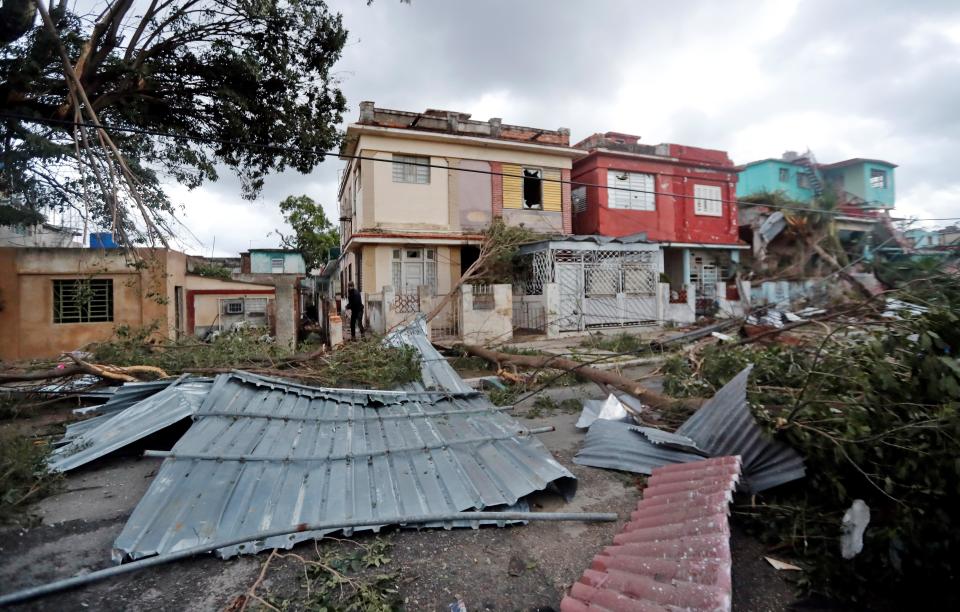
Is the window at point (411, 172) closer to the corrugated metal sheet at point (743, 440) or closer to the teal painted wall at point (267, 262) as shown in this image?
the corrugated metal sheet at point (743, 440)

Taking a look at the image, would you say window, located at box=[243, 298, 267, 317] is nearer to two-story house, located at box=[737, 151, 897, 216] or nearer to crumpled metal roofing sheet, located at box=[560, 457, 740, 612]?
crumpled metal roofing sheet, located at box=[560, 457, 740, 612]

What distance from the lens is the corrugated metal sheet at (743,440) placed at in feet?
10.2

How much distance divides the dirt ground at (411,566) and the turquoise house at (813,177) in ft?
92.7

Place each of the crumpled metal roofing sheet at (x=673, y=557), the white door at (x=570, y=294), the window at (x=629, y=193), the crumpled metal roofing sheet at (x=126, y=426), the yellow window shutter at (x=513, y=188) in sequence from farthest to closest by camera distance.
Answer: the window at (x=629, y=193)
the yellow window shutter at (x=513, y=188)
the white door at (x=570, y=294)
the crumpled metal roofing sheet at (x=126, y=426)
the crumpled metal roofing sheet at (x=673, y=557)

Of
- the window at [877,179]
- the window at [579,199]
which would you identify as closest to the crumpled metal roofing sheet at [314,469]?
the window at [579,199]

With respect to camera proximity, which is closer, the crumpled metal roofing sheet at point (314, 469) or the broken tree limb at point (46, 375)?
the crumpled metal roofing sheet at point (314, 469)

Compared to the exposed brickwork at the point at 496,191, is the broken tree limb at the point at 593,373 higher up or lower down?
lower down

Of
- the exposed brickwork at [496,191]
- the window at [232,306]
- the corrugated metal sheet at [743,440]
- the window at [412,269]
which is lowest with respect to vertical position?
the corrugated metal sheet at [743,440]

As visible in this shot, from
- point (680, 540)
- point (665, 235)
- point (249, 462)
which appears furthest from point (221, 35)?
point (665, 235)

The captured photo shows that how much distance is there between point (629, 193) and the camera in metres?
17.6

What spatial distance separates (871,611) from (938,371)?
1.25m

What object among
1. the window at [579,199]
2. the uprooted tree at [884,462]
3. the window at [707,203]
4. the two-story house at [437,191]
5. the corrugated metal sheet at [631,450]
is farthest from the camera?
the window at [707,203]

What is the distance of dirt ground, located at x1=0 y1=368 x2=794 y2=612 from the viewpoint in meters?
2.40

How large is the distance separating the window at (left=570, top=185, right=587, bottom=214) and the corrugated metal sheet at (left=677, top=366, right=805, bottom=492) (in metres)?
14.6
